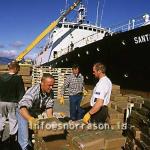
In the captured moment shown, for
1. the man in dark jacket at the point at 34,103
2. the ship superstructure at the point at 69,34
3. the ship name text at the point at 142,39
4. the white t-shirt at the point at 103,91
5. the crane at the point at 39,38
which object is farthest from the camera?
the crane at the point at 39,38

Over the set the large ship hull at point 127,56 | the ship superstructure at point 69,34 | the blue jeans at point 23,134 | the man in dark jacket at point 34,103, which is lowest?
the blue jeans at point 23,134

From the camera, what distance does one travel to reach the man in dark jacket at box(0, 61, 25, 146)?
6.73 metres

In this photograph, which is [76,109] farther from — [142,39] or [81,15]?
[81,15]

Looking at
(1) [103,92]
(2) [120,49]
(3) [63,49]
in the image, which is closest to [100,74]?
(1) [103,92]

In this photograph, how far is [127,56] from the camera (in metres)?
16.8

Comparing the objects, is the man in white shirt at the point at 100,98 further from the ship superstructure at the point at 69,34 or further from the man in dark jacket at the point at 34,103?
the ship superstructure at the point at 69,34

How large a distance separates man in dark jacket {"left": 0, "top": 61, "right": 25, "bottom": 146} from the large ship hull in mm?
9218

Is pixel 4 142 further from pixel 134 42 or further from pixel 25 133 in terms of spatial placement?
pixel 134 42

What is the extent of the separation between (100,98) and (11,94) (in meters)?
2.08

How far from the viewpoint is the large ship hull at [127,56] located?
1538cm

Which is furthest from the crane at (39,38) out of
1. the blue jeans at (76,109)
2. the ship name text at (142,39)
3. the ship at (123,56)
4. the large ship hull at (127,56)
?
the blue jeans at (76,109)

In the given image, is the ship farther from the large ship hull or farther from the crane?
the crane

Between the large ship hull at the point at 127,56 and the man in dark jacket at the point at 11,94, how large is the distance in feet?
30.2

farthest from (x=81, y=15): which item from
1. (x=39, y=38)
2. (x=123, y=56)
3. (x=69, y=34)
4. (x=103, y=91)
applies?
(x=103, y=91)
